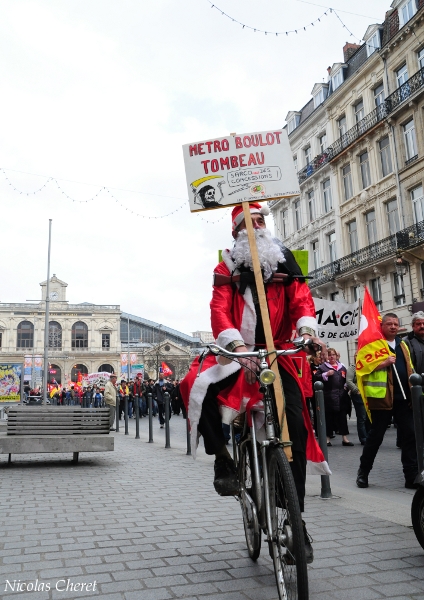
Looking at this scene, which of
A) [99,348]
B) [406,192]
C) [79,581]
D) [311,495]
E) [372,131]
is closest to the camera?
[79,581]

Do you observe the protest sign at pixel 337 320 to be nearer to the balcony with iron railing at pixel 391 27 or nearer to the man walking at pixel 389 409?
the man walking at pixel 389 409

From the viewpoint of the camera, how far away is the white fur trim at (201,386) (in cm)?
348

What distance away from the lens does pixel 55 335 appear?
3824 inches

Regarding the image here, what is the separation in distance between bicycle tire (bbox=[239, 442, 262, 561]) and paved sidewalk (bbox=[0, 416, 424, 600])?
0.37 feet

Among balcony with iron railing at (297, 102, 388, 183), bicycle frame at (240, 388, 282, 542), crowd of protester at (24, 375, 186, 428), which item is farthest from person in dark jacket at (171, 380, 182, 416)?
bicycle frame at (240, 388, 282, 542)

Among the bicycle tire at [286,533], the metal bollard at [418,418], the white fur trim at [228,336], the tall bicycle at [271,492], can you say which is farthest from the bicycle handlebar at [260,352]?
the metal bollard at [418,418]

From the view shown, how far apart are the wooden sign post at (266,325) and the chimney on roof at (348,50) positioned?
3373cm

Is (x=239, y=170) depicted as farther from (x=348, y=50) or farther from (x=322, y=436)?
(x=348, y=50)

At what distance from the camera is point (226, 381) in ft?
11.6

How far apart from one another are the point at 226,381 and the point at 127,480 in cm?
416

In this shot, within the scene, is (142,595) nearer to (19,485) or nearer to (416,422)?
(416,422)

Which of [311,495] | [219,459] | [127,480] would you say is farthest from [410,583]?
[127,480]

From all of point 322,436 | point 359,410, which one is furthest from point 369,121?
point 322,436

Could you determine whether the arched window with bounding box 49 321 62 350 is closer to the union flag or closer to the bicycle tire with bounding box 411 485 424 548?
the union flag
